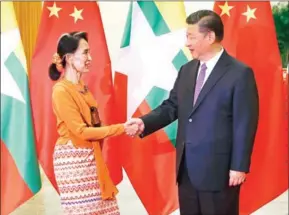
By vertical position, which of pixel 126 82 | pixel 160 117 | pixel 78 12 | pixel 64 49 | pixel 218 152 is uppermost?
pixel 78 12

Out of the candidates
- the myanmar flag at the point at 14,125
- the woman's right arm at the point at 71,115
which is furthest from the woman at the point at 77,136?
the myanmar flag at the point at 14,125

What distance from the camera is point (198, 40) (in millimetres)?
2186

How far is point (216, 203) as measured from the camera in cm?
213

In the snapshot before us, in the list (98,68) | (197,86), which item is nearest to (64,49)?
(98,68)

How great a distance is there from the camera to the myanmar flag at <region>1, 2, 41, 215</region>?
263cm

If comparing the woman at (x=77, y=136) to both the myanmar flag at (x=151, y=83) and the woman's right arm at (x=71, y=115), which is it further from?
the myanmar flag at (x=151, y=83)

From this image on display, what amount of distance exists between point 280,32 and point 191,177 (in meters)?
1.20

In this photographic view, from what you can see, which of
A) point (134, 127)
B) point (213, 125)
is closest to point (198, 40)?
point (213, 125)

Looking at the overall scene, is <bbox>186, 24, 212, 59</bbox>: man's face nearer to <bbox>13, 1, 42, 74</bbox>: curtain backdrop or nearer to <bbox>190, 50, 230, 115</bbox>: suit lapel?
<bbox>190, 50, 230, 115</bbox>: suit lapel

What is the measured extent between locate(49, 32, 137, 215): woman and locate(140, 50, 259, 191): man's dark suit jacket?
1.34 ft

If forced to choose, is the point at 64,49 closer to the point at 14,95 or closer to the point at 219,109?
the point at 14,95

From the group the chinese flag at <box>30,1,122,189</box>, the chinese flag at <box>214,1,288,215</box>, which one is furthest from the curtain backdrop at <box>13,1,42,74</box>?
the chinese flag at <box>214,1,288,215</box>

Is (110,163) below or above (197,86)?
below

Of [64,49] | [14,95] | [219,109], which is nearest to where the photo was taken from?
[219,109]
